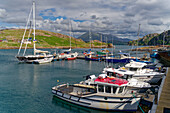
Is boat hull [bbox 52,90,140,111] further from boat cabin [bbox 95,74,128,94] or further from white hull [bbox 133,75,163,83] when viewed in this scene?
white hull [bbox 133,75,163,83]

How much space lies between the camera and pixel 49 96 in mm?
29469

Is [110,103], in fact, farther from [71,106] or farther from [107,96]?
[71,106]

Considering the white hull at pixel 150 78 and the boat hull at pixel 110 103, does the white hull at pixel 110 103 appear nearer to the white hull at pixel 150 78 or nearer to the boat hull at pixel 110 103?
the boat hull at pixel 110 103

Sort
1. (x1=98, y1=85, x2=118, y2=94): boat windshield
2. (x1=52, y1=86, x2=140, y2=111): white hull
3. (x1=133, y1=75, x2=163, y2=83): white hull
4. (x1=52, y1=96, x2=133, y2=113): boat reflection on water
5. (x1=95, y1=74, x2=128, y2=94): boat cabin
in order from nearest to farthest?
(x1=52, y1=86, x2=140, y2=111): white hull
(x1=95, y1=74, x2=128, y2=94): boat cabin
(x1=98, y1=85, x2=118, y2=94): boat windshield
(x1=52, y1=96, x2=133, y2=113): boat reflection on water
(x1=133, y1=75, x2=163, y2=83): white hull

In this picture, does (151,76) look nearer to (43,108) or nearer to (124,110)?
(124,110)

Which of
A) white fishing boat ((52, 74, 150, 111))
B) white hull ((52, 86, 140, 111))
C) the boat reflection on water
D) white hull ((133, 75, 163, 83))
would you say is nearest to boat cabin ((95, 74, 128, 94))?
white fishing boat ((52, 74, 150, 111))

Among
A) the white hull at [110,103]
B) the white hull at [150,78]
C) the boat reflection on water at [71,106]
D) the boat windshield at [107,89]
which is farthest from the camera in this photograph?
the white hull at [150,78]

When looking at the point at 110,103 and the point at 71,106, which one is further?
the point at 71,106

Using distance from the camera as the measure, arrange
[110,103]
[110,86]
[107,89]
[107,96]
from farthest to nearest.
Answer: [107,89] < [110,86] < [110,103] < [107,96]

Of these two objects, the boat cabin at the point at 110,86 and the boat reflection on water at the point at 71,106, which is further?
the boat reflection on water at the point at 71,106

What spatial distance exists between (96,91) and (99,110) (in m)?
2.90

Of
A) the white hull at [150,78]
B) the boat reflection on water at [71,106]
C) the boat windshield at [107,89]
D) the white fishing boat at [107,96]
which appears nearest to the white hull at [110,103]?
the white fishing boat at [107,96]

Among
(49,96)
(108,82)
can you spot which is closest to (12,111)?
(49,96)

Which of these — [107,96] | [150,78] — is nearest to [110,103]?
[107,96]
